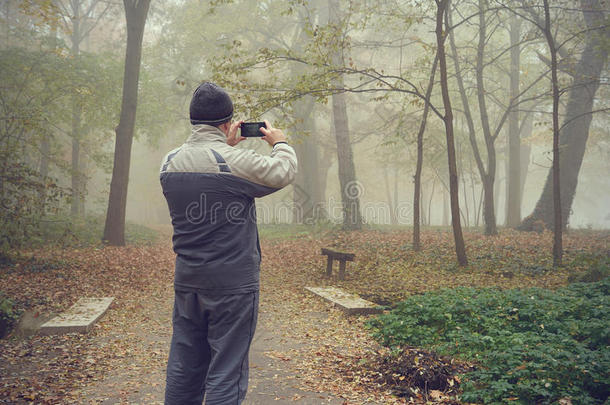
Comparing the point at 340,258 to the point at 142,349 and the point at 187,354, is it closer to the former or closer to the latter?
the point at 142,349

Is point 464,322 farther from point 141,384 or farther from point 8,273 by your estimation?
point 8,273

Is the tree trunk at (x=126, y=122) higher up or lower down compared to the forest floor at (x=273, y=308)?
higher up

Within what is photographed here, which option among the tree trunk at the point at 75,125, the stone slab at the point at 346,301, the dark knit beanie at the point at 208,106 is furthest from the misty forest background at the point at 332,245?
the dark knit beanie at the point at 208,106

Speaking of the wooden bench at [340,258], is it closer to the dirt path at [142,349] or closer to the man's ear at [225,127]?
the dirt path at [142,349]

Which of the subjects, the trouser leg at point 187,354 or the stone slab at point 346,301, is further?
the stone slab at point 346,301

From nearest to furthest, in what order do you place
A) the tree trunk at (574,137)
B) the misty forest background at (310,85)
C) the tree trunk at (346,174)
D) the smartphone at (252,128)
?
the smartphone at (252,128) < the misty forest background at (310,85) < the tree trunk at (574,137) < the tree trunk at (346,174)

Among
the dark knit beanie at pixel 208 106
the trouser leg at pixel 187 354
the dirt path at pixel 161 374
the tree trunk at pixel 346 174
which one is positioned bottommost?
the dirt path at pixel 161 374

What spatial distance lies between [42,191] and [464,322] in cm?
828

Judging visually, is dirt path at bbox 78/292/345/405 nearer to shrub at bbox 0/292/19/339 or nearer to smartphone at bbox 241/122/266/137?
shrub at bbox 0/292/19/339

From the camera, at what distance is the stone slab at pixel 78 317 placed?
6.61 metres

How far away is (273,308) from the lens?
873cm

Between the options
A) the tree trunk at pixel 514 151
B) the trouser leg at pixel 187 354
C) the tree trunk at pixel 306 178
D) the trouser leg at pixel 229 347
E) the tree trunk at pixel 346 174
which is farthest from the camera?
the tree trunk at pixel 306 178

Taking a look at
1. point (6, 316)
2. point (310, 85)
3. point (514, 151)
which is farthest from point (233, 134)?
point (514, 151)

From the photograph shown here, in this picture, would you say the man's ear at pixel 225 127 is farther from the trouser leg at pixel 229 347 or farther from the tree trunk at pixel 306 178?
the tree trunk at pixel 306 178
